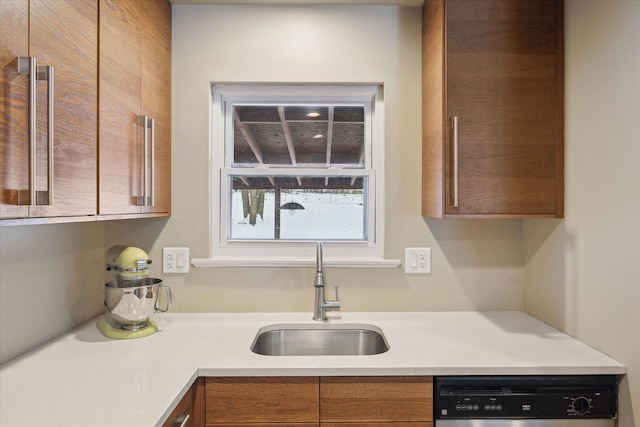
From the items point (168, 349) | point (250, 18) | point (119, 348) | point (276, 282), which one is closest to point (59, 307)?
point (119, 348)

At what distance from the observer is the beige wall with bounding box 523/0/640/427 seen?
3.99ft

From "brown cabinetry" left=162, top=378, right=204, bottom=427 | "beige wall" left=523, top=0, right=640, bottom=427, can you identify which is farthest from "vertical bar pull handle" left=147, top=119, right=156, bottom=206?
"beige wall" left=523, top=0, right=640, bottom=427

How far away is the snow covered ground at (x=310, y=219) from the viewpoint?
1975mm

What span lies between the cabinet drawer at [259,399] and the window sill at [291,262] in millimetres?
653

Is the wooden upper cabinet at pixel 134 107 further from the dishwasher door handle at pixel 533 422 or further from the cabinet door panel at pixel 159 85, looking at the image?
the dishwasher door handle at pixel 533 422

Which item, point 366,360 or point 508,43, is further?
point 508,43

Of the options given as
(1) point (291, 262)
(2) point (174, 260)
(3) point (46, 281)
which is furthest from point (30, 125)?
(1) point (291, 262)

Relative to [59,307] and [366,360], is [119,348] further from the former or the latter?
[366,360]

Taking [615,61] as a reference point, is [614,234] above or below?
below

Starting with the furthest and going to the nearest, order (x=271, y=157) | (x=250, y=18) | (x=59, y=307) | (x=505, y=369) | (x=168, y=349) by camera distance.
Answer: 1. (x=271, y=157)
2. (x=250, y=18)
3. (x=59, y=307)
4. (x=168, y=349)
5. (x=505, y=369)

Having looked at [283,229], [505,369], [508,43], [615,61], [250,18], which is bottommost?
[505,369]

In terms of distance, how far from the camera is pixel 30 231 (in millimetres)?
1352

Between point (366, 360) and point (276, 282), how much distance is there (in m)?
0.68

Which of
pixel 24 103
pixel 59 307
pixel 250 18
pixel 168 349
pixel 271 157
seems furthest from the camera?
pixel 271 157
